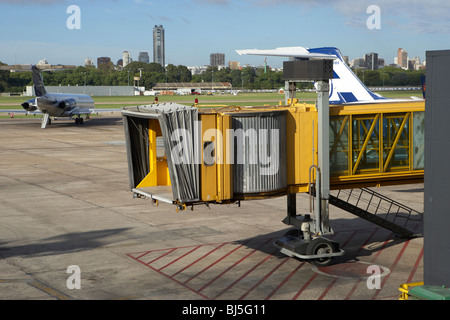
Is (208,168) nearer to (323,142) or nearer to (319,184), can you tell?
(319,184)

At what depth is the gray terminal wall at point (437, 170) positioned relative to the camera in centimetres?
1582

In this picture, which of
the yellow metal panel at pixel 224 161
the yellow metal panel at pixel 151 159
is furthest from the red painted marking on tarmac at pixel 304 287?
the yellow metal panel at pixel 151 159

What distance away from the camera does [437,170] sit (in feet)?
53.3

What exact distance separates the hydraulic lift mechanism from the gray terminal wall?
5.00m

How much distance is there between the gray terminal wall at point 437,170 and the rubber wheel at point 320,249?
5.05m

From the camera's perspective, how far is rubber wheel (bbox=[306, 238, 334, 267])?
21297 mm

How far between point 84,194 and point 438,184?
23.8 meters

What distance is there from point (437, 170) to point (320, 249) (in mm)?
6391

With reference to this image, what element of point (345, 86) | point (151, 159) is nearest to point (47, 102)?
point (345, 86)

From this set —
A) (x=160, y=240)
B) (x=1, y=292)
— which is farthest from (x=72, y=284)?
(x=160, y=240)

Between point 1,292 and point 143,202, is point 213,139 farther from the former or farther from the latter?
point 143,202

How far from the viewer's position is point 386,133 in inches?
883

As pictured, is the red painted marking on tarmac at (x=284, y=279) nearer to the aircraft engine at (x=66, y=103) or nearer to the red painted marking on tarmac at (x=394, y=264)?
the red painted marking on tarmac at (x=394, y=264)
